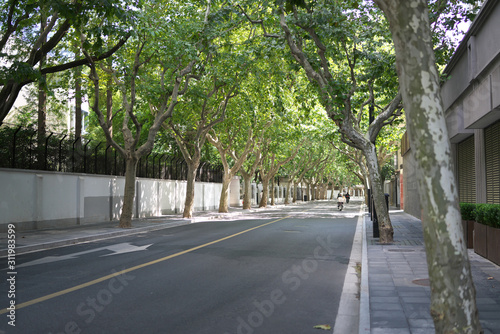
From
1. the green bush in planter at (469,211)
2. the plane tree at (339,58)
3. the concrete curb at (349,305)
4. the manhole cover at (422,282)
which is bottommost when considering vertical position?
the concrete curb at (349,305)

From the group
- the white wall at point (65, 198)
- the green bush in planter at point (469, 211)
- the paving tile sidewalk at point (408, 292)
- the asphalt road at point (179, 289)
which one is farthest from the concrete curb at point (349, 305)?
the white wall at point (65, 198)

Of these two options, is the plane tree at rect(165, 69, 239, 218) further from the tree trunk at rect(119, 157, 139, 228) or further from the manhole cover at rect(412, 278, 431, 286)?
the manhole cover at rect(412, 278, 431, 286)

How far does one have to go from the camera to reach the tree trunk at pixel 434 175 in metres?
3.95

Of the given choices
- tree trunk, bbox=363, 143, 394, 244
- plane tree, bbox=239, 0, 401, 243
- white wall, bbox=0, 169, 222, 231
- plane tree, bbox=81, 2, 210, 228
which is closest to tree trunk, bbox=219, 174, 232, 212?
white wall, bbox=0, 169, 222, 231

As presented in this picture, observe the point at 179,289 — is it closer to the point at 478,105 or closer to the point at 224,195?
the point at 478,105

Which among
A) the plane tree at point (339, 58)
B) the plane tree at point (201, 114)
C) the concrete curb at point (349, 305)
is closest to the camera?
the concrete curb at point (349, 305)

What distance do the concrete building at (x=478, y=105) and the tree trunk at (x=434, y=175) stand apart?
724 cm

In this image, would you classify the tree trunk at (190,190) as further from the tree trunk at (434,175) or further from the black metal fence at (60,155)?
the tree trunk at (434,175)

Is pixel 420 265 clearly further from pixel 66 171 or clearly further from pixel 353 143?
pixel 66 171

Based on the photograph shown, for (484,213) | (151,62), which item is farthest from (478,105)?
(151,62)

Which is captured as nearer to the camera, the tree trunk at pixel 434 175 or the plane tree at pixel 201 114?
the tree trunk at pixel 434 175

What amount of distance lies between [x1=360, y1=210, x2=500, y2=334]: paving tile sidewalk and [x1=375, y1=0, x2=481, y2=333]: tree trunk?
3.93 feet

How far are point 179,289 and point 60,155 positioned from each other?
15503 millimetres

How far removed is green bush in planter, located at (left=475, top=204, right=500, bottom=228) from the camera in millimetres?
9802
